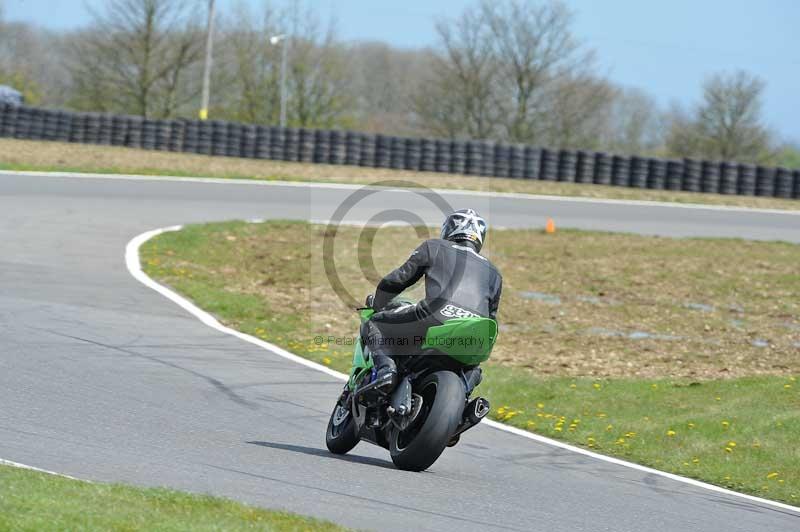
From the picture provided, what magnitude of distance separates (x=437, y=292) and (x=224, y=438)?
1.85 m

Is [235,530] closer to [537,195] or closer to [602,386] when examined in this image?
[602,386]

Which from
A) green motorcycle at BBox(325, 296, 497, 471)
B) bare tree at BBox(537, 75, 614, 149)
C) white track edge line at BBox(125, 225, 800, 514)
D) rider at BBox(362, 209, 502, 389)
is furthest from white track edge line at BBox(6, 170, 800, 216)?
bare tree at BBox(537, 75, 614, 149)

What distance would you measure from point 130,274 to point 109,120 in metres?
18.5

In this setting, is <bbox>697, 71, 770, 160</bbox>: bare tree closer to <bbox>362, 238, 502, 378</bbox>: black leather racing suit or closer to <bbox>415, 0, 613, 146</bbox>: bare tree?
<bbox>415, 0, 613, 146</bbox>: bare tree

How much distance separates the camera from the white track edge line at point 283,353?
8703 millimetres

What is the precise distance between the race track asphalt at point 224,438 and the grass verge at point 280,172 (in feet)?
44.4

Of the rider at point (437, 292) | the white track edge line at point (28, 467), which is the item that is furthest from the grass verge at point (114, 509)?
the rider at point (437, 292)

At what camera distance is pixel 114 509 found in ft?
17.9

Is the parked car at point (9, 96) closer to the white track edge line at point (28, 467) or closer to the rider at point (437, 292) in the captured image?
the rider at point (437, 292)

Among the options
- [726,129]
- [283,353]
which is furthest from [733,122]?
[283,353]

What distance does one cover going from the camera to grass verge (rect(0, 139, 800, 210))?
98.4 feet

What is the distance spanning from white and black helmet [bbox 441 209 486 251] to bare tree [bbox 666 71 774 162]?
Result: 47802mm

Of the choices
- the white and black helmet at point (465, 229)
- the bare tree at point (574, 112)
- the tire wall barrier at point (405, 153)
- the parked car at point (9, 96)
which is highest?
the bare tree at point (574, 112)

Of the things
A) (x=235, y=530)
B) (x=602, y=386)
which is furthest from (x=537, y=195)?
(x=235, y=530)
